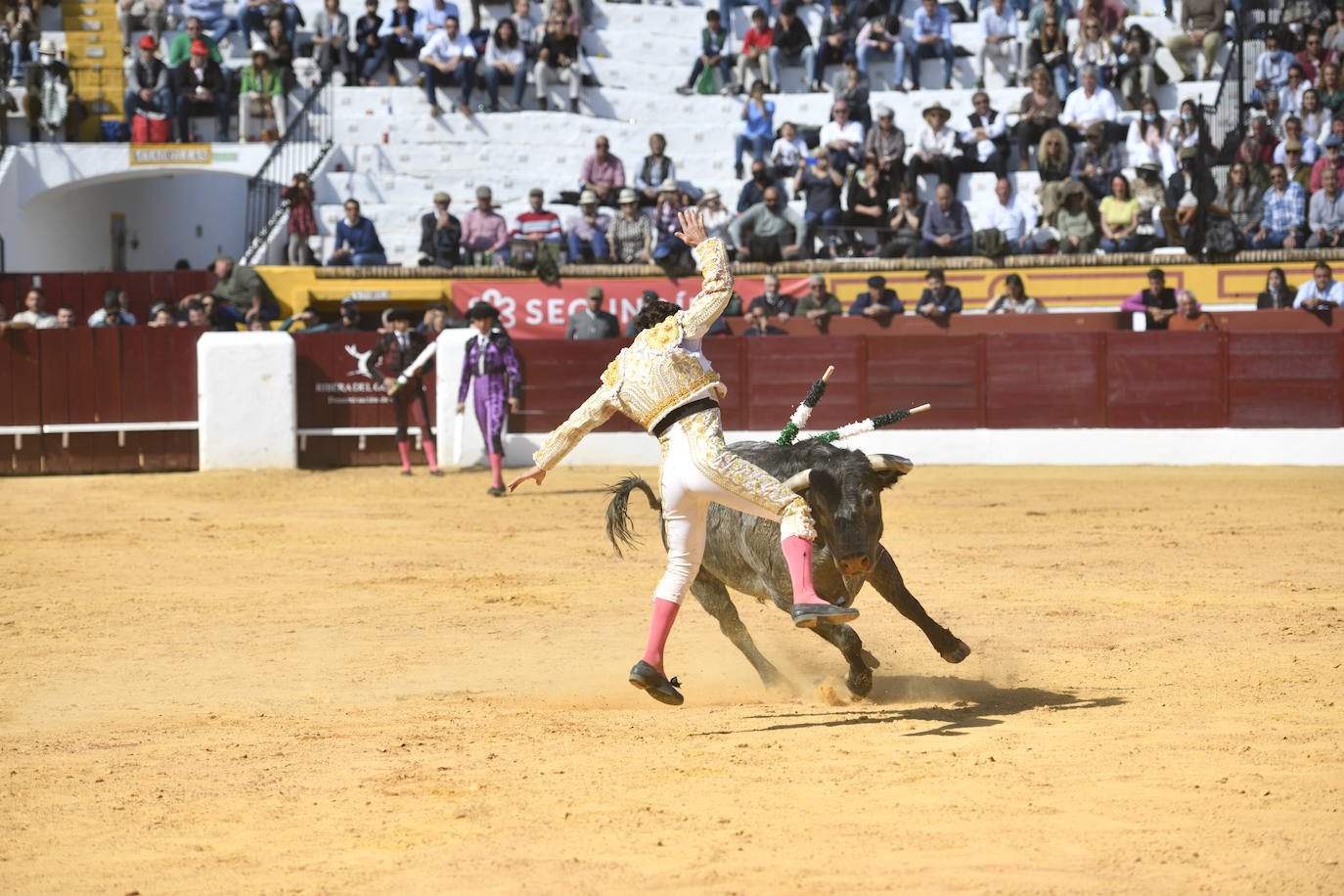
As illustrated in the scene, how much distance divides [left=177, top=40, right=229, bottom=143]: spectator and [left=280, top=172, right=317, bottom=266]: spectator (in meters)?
2.42

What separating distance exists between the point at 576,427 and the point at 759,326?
10.5m

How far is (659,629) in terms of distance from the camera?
19.5 ft

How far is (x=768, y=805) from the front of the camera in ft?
15.5

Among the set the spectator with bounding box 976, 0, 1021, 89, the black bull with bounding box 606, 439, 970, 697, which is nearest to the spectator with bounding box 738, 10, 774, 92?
the spectator with bounding box 976, 0, 1021, 89

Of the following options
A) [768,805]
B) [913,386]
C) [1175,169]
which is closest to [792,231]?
[913,386]

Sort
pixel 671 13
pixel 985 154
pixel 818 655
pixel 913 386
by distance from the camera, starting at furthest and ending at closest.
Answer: pixel 671 13 < pixel 985 154 < pixel 913 386 < pixel 818 655

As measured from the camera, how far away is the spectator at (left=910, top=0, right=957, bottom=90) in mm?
20125

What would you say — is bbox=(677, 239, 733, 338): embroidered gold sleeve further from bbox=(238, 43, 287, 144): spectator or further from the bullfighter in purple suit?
bbox=(238, 43, 287, 144): spectator

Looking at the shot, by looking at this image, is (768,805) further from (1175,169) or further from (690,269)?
(1175,169)

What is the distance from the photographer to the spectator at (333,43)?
20703 mm

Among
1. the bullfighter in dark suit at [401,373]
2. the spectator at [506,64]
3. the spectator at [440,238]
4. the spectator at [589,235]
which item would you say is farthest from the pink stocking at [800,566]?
the spectator at [506,64]

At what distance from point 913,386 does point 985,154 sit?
382 cm

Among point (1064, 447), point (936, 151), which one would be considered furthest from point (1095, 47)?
point (1064, 447)

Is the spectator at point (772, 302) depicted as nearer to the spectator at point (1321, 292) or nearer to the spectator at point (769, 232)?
the spectator at point (769, 232)
